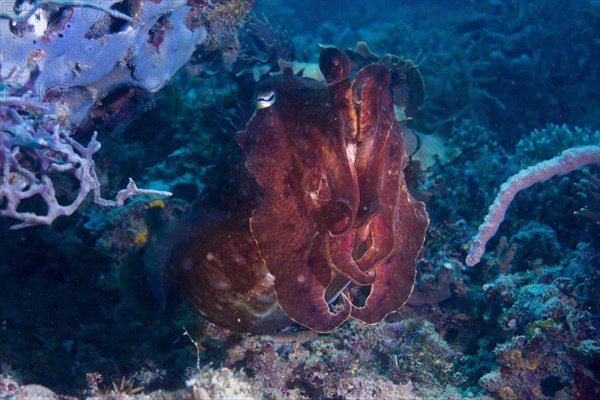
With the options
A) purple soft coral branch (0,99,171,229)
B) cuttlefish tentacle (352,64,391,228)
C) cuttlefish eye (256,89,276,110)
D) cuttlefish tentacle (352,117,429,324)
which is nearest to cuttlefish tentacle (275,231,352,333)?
cuttlefish tentacle (352,117,429,324)

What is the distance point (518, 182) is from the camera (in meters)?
4.84

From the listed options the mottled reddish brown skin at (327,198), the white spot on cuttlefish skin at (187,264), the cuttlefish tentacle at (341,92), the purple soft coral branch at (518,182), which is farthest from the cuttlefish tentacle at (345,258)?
the purple soft coral branch at (518,182)

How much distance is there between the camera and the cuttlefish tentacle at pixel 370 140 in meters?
2.20

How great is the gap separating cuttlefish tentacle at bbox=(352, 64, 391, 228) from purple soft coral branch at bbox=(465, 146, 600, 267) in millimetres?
2756

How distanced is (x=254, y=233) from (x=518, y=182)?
3704 millimetres

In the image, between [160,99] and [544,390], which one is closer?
[544,390]

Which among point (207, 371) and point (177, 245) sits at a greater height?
point (207, 371)

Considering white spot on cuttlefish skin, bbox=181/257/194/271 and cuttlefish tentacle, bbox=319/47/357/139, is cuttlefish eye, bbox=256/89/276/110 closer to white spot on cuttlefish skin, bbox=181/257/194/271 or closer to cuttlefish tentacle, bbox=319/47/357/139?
cuttlefish tentacle, bbox=319/47/357/139

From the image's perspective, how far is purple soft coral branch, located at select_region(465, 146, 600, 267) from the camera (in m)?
4.54

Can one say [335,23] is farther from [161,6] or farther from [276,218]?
[276,218]

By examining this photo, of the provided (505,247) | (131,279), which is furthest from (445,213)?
(131,279)

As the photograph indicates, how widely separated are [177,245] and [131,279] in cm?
84

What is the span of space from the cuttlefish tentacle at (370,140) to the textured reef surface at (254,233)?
0.04 feet

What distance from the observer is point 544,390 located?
148 inches
